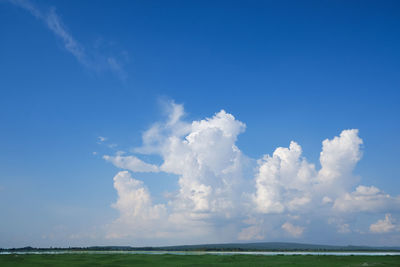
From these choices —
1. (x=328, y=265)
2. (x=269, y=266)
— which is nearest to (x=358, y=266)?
(x=328, y=265)

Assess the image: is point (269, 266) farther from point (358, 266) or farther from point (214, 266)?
point (358, 266)

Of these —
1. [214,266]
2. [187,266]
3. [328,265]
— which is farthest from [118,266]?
[328,265]

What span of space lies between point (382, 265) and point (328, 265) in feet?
32.2

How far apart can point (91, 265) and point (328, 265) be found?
1889 inches

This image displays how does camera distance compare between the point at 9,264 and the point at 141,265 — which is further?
the point at 141,265

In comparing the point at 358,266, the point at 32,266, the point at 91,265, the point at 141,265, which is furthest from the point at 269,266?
the point at 32,266

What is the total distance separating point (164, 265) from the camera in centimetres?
6594

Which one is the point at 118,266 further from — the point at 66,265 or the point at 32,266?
the point at 32,266

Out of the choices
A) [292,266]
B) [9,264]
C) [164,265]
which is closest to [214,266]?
[164,265]

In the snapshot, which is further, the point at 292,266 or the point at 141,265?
the point at 141,265

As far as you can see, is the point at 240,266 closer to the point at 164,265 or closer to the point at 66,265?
the point at 164,265

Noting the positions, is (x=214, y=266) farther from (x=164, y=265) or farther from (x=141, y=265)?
(x=141, y=265)

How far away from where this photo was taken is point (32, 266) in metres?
60.7

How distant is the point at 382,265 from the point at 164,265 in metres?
43.1
